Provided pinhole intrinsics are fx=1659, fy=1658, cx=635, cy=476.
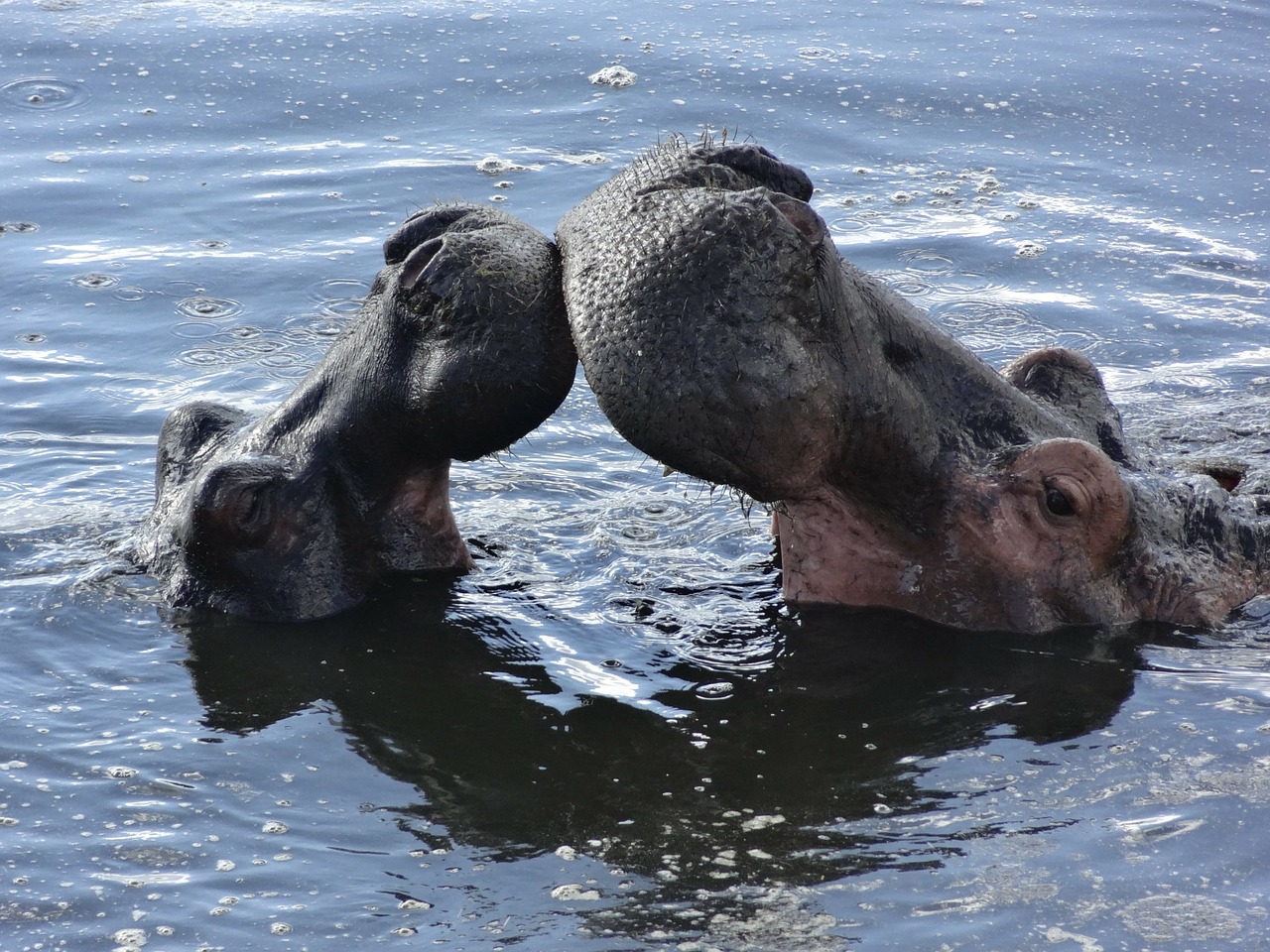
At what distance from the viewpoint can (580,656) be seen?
16.6 ft

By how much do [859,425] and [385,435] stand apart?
4.50 ft

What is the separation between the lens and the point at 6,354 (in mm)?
8070

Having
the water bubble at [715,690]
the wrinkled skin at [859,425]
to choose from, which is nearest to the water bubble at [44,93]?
the wrinkled skin at [859,425]

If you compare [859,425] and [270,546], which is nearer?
[859,425]

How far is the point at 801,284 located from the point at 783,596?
4.90ft

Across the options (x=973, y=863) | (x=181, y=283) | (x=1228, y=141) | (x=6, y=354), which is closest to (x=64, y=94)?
(x=181, y=283)

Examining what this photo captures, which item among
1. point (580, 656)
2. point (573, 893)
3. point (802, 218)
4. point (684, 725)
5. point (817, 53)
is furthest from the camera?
point (817, 53)

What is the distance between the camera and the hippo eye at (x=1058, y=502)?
14.8 feet

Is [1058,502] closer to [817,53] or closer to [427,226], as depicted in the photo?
[427,226]

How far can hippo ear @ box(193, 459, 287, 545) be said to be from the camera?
4785 mm

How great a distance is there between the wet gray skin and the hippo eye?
1352 millimetres

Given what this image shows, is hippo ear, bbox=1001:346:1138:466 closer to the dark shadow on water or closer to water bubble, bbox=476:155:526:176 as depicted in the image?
the dark shadow on water

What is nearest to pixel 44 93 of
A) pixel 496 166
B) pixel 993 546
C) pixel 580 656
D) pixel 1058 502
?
pixel 496 166

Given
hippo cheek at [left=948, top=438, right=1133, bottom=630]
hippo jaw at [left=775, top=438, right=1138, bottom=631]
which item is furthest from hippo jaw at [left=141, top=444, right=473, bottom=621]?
hippo cheek at [left=948, top=438, right=1133, bottom=630]
